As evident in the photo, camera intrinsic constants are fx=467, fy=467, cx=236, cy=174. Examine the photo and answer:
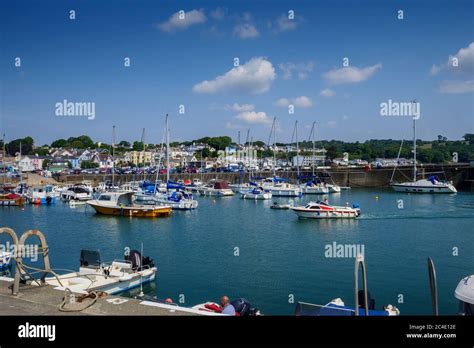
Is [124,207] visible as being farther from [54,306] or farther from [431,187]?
[431,187]

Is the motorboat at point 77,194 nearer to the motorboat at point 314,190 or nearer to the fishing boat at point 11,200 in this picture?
the fishing boat at point 11,200

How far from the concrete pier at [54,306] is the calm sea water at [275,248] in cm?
719

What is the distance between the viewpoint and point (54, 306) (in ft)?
27.1

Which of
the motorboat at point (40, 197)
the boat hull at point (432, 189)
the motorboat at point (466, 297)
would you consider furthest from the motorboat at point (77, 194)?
the motorboat at point (466, 297)

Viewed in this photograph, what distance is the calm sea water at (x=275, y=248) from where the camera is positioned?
1731cm

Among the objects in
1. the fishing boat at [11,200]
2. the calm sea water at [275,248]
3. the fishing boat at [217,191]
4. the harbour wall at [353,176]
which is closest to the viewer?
the calm sea water at [275,248]

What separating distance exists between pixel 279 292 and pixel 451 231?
1977 centimetres

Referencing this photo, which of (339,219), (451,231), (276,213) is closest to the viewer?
(451,231)

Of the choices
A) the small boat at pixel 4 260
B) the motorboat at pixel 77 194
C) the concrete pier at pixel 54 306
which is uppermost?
the concrete pier at pixel 54 306

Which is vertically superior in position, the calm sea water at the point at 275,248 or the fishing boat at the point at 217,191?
the fishing boat at the point at 217,191

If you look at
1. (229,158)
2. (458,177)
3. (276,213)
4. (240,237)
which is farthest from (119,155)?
(240,237)

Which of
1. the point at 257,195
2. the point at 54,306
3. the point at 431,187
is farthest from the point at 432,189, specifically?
the point at 54,306
